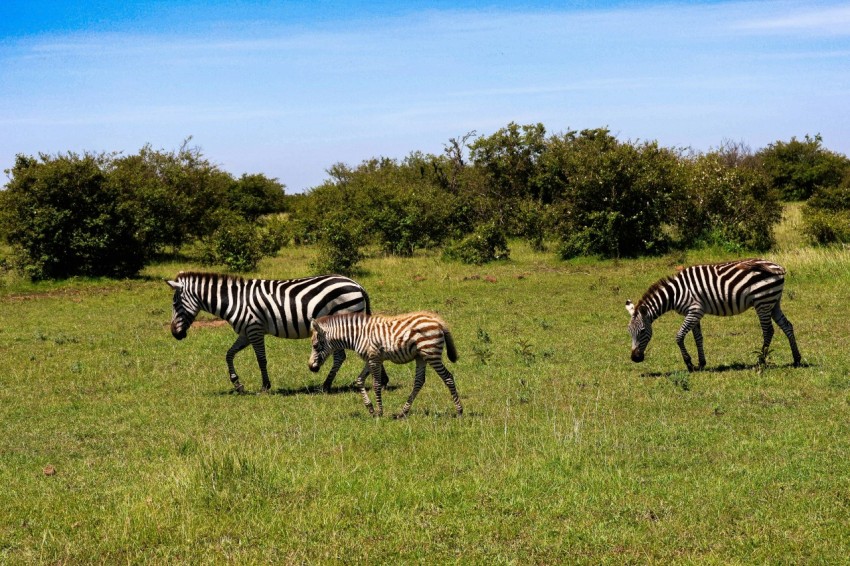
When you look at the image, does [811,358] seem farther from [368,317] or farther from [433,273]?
[433,273]

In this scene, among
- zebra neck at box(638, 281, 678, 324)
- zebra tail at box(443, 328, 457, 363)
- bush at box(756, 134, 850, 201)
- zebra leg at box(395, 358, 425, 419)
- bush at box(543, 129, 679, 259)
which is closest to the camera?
zebra leg at box(395, 358, 425, 419)

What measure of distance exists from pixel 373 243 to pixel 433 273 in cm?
839

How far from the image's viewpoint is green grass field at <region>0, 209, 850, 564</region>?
6746 mm

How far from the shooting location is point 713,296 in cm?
1377

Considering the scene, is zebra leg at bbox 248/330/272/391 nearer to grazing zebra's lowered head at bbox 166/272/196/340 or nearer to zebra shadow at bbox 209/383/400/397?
zebra shadow at bbox 209/383/400/397

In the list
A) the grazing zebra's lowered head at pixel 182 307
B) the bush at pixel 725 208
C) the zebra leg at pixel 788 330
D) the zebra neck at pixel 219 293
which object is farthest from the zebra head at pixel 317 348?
the bush at pixel 725 208

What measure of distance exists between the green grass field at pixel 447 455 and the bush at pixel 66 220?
10.1 metres

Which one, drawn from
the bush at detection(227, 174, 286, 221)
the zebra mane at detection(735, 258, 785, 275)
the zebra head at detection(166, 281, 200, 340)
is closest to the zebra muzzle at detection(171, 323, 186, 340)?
the zebra head at detection(166, 281, 200, 340)

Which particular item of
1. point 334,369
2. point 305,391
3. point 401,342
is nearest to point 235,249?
point 305,391

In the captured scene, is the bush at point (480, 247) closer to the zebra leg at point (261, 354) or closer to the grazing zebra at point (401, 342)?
the zebra leg at point (261, 354)

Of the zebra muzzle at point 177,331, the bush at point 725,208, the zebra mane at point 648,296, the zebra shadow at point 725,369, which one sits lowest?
the zebra shadow at point 725,369

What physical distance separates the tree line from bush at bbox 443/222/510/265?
44 mm

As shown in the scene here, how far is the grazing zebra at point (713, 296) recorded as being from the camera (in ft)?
44.7

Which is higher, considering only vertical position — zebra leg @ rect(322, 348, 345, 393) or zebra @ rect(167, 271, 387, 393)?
zebra @ rect(167, 271, 387, 393)
